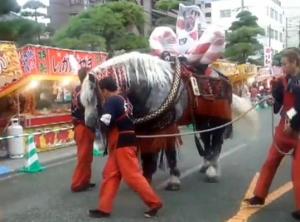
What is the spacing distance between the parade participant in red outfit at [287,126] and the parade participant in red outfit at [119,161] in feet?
3.88

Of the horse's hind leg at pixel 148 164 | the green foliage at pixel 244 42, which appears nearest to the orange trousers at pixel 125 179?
the horse's hind leg at pixel 148 164

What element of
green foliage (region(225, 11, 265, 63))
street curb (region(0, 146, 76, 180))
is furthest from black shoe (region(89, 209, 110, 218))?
green foliage (region(225, 11, 265, 63))

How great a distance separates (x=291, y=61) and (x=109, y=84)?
1932 millimetres

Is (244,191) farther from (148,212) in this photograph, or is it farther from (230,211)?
(148,212)

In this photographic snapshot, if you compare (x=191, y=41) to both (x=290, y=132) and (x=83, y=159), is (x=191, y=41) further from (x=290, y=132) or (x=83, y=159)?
(x=290, y=132)

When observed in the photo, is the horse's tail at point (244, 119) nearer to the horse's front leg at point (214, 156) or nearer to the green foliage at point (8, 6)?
the horse's front leg at point (214, 156)

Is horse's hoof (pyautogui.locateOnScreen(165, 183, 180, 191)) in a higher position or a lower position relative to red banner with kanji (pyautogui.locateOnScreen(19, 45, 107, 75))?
lower

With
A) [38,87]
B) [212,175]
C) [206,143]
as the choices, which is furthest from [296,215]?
[38,87]

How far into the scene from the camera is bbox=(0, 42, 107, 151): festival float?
11797mm

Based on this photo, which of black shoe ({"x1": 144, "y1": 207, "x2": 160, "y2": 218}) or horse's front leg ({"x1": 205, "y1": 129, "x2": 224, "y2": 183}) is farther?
horse's front leg ({"x1": 205, "y1": 129, "x2": 224, "y2": 183})

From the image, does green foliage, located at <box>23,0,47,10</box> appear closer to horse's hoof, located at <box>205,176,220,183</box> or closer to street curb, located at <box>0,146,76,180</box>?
street curb, located at <box>0,146,76,180</box>

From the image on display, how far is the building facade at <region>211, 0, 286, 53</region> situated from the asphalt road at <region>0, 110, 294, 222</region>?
62291 mm

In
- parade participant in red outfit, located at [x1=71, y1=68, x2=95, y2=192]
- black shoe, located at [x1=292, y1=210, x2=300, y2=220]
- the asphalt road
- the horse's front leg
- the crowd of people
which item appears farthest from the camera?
the horse's front leg

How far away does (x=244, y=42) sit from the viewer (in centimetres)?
4497
